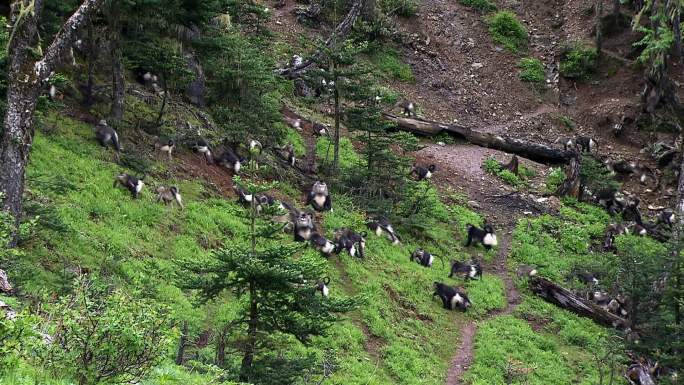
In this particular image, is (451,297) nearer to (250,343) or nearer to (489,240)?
(489,240)

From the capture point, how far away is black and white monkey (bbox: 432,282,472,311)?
1888 cm

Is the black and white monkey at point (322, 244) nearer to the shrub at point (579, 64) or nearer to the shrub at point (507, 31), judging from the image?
the shrub at point (579, 64)

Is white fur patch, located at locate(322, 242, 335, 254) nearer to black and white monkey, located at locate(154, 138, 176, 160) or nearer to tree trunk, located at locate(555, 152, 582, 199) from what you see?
black and white monkey, located at locate(154, 138, 176, 160)

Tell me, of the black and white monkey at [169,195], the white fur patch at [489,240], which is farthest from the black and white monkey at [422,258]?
the black and white monkey at [169,195]

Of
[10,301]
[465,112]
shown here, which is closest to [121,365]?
[10,301]

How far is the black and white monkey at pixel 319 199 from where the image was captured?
21672mm

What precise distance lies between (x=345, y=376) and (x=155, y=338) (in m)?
6.91

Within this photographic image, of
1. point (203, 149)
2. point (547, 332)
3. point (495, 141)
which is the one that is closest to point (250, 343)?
point (547, 332)

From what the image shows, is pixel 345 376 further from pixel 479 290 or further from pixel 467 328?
pixel 479 290

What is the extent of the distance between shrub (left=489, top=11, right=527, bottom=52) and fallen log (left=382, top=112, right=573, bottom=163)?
38.1 ft

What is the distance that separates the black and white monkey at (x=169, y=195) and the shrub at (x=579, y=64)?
30.0 metres

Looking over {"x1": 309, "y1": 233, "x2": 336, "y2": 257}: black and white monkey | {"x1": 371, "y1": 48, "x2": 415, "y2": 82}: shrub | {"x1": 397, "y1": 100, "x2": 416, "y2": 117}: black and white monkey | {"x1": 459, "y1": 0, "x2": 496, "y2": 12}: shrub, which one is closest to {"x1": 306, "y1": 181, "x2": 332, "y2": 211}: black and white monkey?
{"x1": 309, "y1": 233, "x2": 336, "y2": 257}: black and white monkey

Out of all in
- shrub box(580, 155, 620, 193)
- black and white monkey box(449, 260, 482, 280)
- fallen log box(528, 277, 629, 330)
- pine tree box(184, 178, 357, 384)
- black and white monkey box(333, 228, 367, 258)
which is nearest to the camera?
pine tree box(184, 178, 357, 384)

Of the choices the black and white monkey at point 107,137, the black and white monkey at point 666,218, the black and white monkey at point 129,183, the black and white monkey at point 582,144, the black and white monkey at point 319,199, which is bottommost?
the black and white monkey at point 666,218
